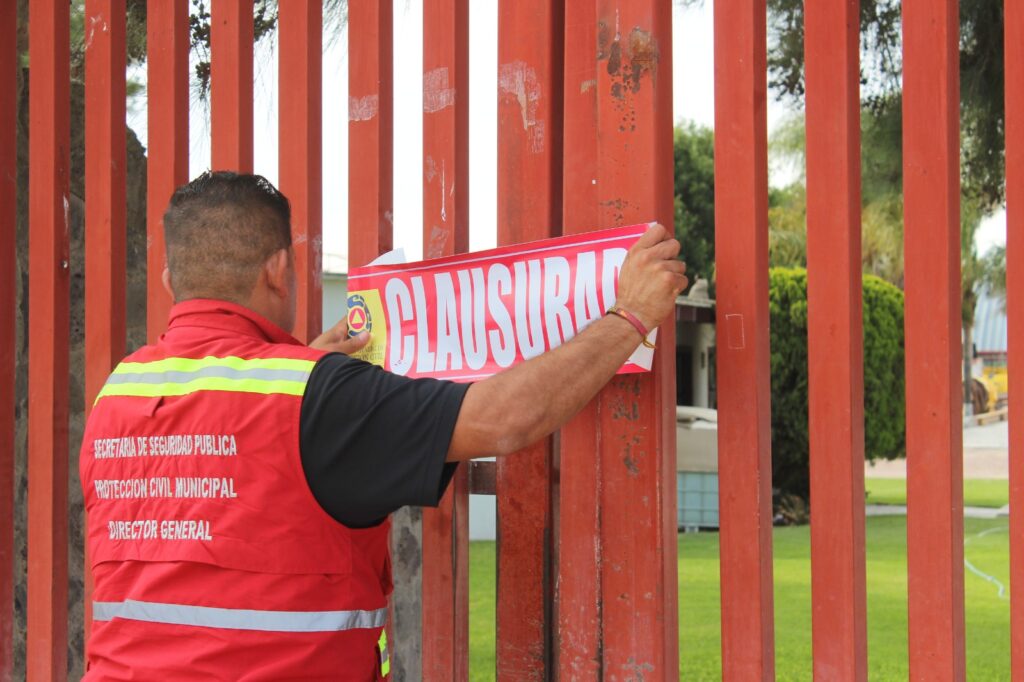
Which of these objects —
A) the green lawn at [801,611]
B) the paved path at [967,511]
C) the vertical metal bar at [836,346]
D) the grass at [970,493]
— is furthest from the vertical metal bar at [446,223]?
the grass at [970,493]

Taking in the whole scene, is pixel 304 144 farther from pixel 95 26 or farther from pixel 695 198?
pixel 695 198

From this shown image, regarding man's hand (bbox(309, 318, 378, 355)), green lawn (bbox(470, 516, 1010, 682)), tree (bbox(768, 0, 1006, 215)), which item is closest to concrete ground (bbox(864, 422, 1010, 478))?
green lawn (bbox(470, 516, 1010, 682))

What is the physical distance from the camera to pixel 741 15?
2.01 m

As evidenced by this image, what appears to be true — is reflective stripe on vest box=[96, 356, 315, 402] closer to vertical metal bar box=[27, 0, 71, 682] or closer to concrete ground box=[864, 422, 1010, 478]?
vertical metal bar box=[27, 0, 71, 682]

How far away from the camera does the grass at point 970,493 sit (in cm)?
Result: 1608

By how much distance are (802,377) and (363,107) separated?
472 inches

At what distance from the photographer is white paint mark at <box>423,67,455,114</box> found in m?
2.32

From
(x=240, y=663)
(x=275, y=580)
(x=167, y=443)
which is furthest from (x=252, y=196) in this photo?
(x=240, y=663)

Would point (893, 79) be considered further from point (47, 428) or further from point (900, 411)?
A: point (900, 411)

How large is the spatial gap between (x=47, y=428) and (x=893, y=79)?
158 inches

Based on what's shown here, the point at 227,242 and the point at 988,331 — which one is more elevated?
the point at 988,331

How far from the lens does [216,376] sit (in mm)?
1755

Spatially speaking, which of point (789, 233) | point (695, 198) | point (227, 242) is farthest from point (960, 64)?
point (695, 198)

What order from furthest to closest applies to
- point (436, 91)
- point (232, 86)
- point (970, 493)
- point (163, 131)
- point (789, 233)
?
1. point (789, 233)
2. point (970, 493)
3. point (163, 131)
4. point (232, 86)
5. point (436, 91)
